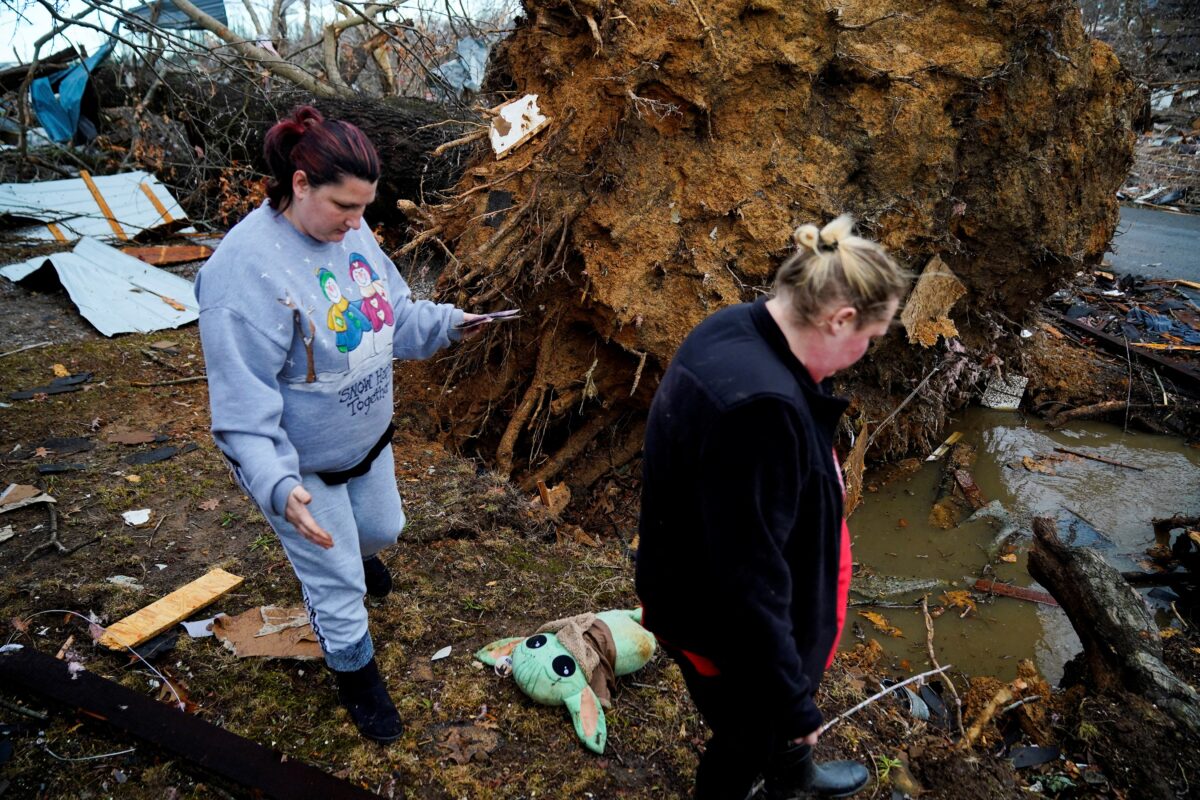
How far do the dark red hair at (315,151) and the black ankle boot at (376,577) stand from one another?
1.64 m

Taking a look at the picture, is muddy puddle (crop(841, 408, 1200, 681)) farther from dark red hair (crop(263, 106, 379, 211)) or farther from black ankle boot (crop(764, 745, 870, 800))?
dark red hair (crop(263, 106, 379, 211))

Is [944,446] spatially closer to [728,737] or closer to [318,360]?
[728,737]

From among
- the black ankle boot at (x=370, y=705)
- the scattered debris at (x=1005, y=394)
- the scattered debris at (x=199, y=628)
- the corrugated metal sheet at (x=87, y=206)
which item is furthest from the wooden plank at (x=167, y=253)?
the scattered debris at (x=1005, y=394)

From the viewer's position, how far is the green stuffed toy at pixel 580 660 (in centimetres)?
257

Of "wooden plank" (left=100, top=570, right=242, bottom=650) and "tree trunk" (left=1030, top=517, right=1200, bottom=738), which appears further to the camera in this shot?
"tree trunk" (left=1030, top=517, right=1200, bottom=738)

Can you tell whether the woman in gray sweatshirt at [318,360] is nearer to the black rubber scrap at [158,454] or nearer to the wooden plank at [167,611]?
the wooden plank at [167,611]

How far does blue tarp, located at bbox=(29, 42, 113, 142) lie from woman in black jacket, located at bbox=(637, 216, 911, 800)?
11.1m

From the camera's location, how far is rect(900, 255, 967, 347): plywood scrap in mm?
4930

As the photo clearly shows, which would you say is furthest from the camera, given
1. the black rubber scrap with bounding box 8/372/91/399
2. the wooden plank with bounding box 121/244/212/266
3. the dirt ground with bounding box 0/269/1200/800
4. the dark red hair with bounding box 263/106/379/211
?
the wooden plank with bounding box 121/244/212/266

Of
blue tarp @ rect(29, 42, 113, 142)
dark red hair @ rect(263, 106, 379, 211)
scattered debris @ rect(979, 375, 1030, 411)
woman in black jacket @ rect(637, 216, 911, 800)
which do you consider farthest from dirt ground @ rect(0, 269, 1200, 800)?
blue tarp @ rect(29, 42, 113, 142)

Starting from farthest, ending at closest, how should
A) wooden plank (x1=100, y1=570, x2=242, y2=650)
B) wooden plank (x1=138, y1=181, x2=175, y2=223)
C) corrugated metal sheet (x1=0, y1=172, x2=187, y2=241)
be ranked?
wooden plank (x1=138, y1=181, x2=175, y2=223), corrugated metal sheet (x1=0, y1=172, x2=187, y2=241), wooden plank (x1=100, y1=570, x2=242, y2=650)

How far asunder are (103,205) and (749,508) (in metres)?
8.97

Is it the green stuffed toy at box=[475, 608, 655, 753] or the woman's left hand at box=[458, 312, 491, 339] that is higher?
the woman's left hand at box=[458, 312, 491, 339]

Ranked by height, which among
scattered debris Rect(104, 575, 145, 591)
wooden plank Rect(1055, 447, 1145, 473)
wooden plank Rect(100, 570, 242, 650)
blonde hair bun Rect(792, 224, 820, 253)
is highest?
blonde hair bun Rect(792, 224, 820, 253)
